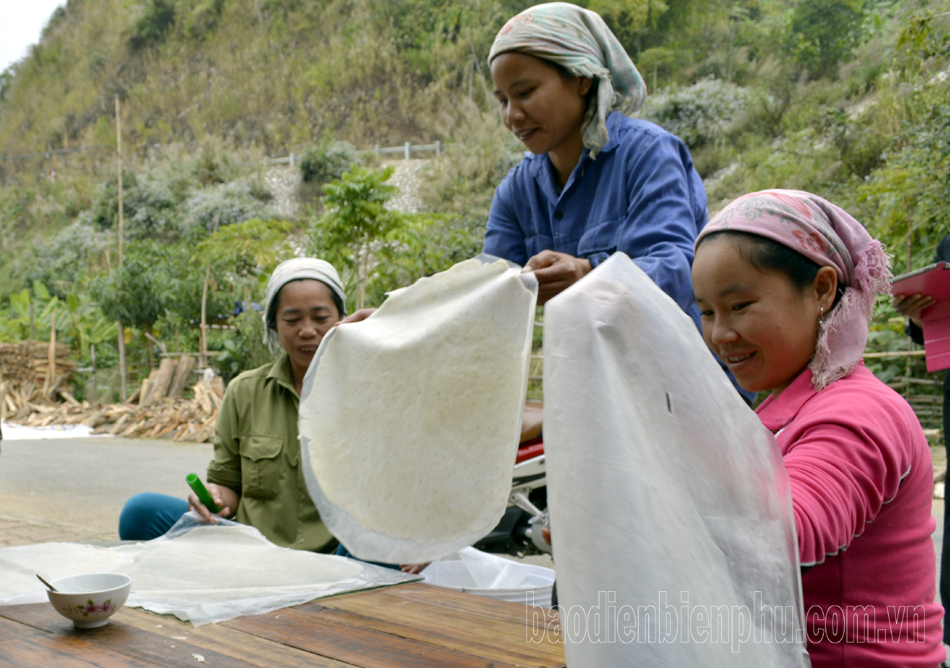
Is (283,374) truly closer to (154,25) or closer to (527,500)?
(527,500)

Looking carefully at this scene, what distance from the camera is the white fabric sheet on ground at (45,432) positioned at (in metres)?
8.03

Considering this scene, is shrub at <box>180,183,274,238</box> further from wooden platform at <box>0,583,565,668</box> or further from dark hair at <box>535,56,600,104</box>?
wooden platform at <box>0,583,565,668</box>

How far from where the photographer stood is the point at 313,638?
44.5 inches

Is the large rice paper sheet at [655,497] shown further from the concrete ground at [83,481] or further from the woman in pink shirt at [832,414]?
the concrete ground at [83,481]

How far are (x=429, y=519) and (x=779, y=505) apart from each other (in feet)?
2.24

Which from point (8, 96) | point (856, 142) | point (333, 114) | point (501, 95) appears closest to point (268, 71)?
point (333, 114)

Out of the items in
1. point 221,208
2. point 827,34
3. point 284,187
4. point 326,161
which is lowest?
point 221,208

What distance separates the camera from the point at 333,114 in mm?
25703

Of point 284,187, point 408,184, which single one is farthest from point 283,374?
point 284,187

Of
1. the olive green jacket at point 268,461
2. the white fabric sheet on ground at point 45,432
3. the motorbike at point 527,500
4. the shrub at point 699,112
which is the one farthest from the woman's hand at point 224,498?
the shrub at point 699,112

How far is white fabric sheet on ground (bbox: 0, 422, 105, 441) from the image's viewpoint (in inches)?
316

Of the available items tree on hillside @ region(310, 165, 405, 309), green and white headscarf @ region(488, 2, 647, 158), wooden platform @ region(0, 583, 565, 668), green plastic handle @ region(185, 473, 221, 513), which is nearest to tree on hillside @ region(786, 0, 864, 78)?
tree on hillside @ region(310, 165, 405, 309)

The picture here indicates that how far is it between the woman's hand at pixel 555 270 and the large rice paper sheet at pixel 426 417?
34 millimetres

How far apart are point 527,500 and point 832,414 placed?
2.17 m
